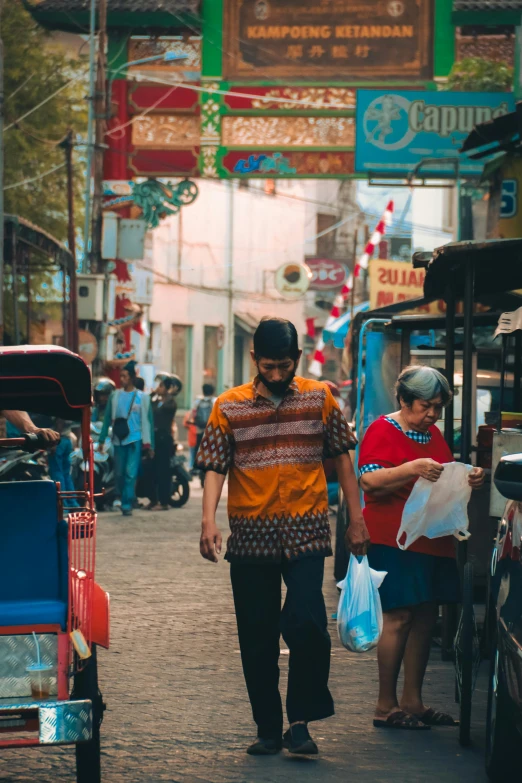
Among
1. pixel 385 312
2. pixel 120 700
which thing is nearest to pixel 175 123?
pixel 385 312

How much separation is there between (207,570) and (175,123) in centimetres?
1578

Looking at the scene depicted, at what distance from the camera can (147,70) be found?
89.1 ft

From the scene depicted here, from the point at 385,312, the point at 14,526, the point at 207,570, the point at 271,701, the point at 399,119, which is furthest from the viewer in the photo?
the point at 399,119

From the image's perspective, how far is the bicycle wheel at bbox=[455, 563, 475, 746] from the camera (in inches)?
239

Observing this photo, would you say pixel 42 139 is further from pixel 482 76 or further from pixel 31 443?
pixel 31 443

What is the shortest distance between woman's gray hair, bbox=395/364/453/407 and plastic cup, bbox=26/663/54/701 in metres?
2.26

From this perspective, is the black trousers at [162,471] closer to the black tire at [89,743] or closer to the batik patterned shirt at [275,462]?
the batik patterned shirt at [275,462]

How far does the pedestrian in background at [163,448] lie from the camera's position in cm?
1931

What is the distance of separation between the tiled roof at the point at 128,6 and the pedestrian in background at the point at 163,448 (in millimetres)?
9518

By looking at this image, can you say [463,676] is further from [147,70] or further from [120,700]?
[147,70]

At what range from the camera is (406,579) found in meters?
6.49

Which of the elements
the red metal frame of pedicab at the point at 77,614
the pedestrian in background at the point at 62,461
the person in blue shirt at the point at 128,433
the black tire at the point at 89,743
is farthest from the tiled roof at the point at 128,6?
the black tire at the point at 89,743

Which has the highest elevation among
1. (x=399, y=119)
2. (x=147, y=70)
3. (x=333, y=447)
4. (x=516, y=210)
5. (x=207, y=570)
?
(x=147, y=70)

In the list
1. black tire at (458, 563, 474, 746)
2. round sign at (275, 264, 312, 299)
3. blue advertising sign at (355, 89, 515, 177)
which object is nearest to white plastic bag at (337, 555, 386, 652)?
black tire at (458, 563, 474, 746)
